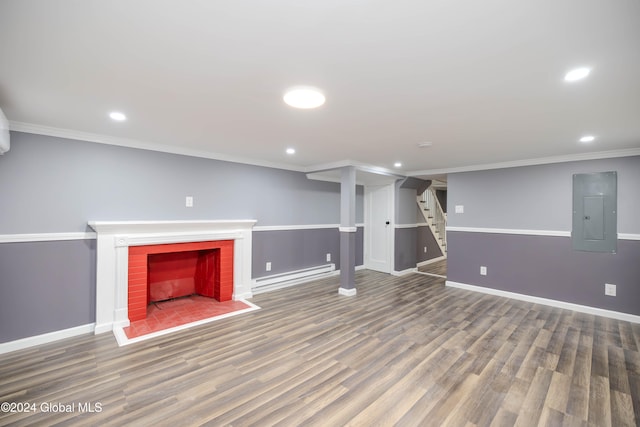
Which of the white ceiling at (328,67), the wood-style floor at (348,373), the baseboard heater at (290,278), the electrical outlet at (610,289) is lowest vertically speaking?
the wood-style floor at (348,373)

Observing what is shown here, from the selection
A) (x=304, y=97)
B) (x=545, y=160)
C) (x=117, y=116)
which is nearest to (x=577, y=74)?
(x=304, y=97)

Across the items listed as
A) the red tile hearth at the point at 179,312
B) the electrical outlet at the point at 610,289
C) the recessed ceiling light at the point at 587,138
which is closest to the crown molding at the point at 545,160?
the recessed ceiling light at the point at 587,138

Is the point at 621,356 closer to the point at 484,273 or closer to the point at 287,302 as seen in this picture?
the point at 484,273

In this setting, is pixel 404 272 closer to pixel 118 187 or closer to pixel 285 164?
pixel 285 164

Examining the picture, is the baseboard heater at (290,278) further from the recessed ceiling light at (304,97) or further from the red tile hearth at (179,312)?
the recessed ceiling light at (304,97)

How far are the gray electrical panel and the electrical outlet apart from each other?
452mm

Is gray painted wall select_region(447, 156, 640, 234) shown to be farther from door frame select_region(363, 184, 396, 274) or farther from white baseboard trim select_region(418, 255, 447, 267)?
white baseboard trim select_region(418, 255, 447, 267)

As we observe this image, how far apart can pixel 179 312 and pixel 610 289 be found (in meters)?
5.64

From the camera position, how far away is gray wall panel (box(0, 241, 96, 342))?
257 cm

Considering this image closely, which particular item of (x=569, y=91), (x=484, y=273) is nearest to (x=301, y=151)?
(x=569, y=91)

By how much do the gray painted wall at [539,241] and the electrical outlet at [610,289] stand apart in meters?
0.04

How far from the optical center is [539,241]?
13.4 ft

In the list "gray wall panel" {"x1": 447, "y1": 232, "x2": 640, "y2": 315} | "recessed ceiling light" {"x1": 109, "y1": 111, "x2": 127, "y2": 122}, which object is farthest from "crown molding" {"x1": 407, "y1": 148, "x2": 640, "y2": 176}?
"recessed ceiling light" {"x1": 109, "y1": 111, "x2": 127, "y2": 122}

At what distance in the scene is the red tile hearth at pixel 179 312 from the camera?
119 inches
